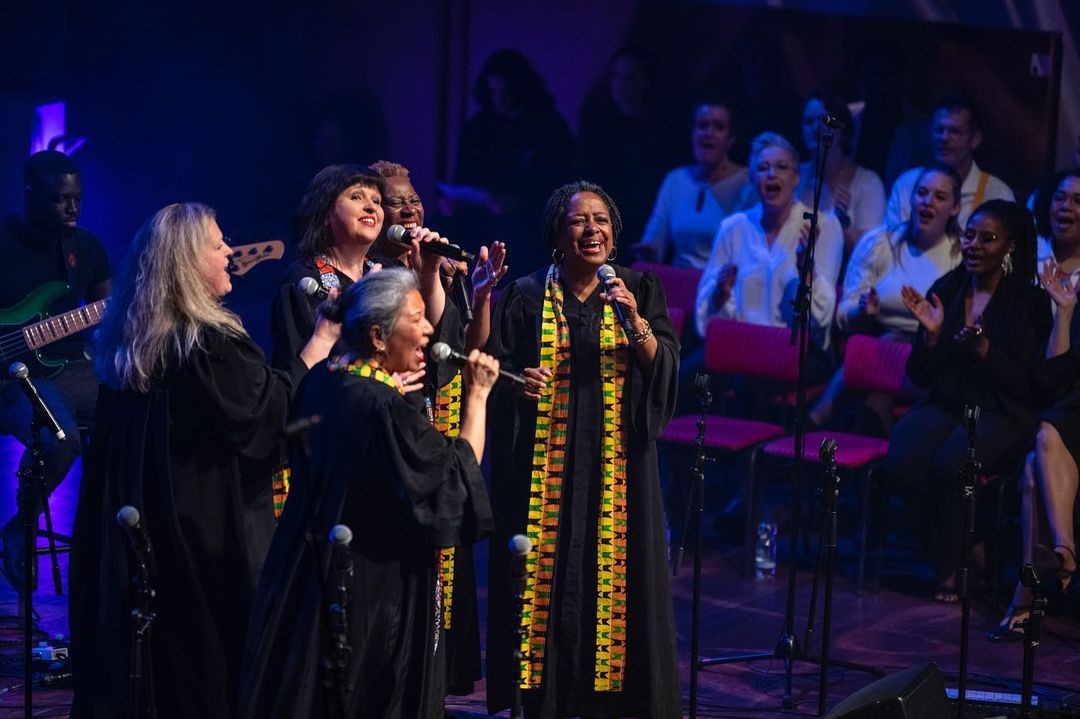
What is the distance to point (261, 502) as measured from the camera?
479 cm

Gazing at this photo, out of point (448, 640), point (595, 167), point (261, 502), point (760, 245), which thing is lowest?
point (448, 640)

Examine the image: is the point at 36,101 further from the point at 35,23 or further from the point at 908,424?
the point at 908,424

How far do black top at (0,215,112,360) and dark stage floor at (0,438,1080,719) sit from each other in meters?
1.35

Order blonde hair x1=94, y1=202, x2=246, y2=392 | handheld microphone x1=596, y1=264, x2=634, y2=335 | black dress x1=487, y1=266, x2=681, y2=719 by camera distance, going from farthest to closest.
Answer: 1. black dress x1=487, y1=266, x2=681, y2=719
2. handheld microphone x1=596, y1=264, x2=634, y2=335
3. blonde hair x1=94, y1=202, x2=246, y2=392

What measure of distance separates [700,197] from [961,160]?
168cm

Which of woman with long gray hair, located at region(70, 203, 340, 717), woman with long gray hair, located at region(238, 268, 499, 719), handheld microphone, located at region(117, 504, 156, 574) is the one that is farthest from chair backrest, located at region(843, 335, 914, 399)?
handheld microphone, located at region(117, 504, 156, 574)

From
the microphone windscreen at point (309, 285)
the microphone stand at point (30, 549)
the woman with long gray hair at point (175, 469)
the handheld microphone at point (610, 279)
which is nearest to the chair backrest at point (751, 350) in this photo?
the handheld microphone at point (610, 279)

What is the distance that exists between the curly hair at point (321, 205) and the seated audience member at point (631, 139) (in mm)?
5368

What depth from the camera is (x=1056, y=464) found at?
23.3ft

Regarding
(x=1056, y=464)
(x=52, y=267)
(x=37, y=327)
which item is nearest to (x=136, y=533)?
(x=37, y=327)

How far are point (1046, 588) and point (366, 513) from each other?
175 inches

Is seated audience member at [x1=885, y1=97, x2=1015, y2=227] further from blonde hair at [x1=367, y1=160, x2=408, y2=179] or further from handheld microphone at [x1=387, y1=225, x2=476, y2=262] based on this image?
handheld microphone at [x1=387, y1=225, x2=476, y2=262]

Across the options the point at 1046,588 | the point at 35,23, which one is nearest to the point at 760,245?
the point at 1046,588

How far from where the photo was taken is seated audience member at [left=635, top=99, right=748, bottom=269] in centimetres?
987
